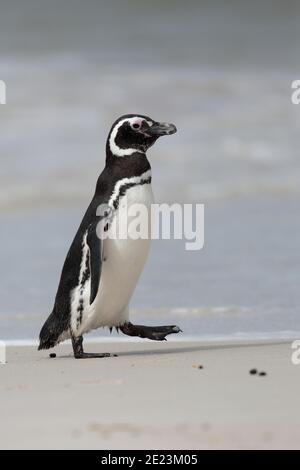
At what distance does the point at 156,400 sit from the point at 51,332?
1905 millimetres

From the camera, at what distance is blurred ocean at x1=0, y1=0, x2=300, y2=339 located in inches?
325

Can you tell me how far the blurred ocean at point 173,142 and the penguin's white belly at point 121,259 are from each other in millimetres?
819

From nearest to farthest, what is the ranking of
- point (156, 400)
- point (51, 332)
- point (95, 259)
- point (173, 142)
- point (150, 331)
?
point (156, 400)
point (95, 259)
point (51, 332)
point (150, 331)
point (173, 142)

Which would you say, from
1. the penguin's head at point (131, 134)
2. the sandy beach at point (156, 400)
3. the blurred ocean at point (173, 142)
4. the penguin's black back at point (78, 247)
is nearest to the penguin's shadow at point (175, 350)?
the sandy beach at point (156, 400)

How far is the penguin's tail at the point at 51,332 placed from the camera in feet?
20.9

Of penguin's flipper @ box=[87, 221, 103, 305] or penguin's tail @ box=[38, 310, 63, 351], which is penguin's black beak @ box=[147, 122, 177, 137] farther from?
penguin's tail @ box=[38, 310, 63, 351]

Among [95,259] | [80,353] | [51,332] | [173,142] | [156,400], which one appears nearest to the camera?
[156,400]

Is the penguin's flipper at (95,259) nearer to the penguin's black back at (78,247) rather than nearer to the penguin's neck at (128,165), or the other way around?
the penguin's black back at (78,247)

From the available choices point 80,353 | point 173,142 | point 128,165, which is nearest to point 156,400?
point 80,353

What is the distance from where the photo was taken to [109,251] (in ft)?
20.6

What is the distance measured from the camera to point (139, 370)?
5453 millimetres

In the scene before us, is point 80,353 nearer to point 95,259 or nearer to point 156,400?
point 95,259

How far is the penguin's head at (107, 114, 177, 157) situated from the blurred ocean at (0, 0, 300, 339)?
1.21m
